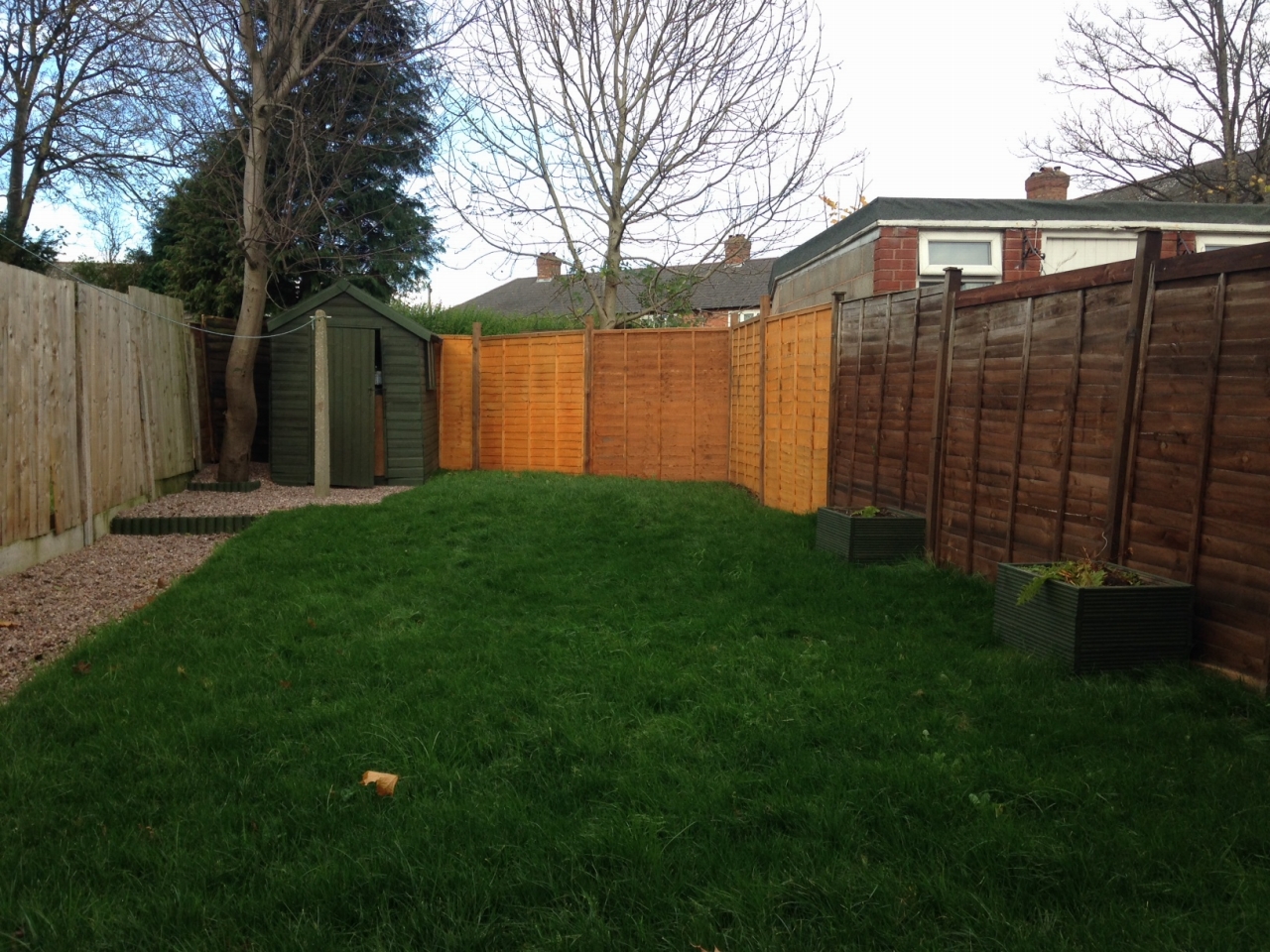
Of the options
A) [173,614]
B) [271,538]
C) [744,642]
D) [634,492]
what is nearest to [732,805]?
[744,642]

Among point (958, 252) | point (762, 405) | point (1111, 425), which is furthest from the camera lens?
point (762, 405)

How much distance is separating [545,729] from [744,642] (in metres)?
1.55

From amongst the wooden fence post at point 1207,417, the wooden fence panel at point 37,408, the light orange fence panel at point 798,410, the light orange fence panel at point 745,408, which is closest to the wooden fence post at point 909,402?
the light orange fence panel at point 798,410

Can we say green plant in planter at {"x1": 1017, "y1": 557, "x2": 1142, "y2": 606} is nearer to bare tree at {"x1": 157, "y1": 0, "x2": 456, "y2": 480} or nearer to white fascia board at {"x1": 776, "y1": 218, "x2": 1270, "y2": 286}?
white fascia board at {"x1": 776, "y1": 218, "x2": 1270, "y2": 286}

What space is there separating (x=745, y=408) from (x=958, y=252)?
9.93 ft

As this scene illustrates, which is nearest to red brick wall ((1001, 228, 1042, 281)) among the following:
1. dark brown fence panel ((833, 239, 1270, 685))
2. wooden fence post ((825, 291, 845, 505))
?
wooden fence post ((825, 291, 845, 505))

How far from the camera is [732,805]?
298cm

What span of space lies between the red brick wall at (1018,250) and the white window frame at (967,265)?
0.06 metres

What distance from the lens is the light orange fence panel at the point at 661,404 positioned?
40.7ft

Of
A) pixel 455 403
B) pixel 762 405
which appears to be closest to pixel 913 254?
pixel 762 405

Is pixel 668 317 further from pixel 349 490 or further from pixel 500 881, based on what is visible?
pixel 500 881

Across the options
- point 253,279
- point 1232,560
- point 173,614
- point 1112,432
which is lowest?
point 173,614

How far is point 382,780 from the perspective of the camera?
319cm

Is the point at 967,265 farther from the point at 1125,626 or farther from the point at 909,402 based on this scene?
the point at 1125,626
